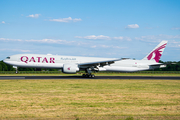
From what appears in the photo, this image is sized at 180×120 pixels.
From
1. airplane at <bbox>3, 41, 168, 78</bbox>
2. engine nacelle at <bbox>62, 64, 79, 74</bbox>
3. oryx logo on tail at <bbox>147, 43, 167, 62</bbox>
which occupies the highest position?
oryx logo on tail at <bbox>147, 43, 167, 62</bbox>

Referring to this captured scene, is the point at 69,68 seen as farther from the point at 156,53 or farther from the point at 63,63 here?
the point at 156,53

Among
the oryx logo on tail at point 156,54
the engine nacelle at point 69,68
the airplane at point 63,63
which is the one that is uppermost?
the oryx logo on tail at point 156,54

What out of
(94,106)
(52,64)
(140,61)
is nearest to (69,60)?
(52,64)

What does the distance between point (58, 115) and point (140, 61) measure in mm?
32877

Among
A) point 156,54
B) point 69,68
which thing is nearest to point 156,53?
point 156,54

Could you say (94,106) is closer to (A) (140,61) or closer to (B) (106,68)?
(B) (106,68)

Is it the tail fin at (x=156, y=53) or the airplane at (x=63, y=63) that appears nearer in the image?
the airplane at (x=63, y=63)

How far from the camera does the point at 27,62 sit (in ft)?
101

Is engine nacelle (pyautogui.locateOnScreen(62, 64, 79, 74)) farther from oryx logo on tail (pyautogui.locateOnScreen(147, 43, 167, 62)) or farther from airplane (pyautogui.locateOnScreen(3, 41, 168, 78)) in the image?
oryx logo on tail (pyautogui.locateOnScreen(147, 43, 167, 62))

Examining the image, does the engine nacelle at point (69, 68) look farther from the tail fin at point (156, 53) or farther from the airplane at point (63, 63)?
the tail fin at point (156, 53)

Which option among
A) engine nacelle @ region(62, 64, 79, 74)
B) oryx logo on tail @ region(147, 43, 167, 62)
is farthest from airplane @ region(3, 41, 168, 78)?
oryx logo on tail @ region(147, 43, 167, 62)

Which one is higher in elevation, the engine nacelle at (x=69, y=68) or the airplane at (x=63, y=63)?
the airplane at (x=63, y=63)

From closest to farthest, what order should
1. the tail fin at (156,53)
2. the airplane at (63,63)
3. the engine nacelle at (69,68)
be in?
1. the engine nacelle at (69,68)
2. the airplane at (63,63)
3. the tail fin at (156,53)

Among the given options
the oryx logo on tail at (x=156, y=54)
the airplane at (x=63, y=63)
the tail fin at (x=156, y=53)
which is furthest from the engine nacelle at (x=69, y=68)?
the oryx logo on tail at (x=156, y=54)
